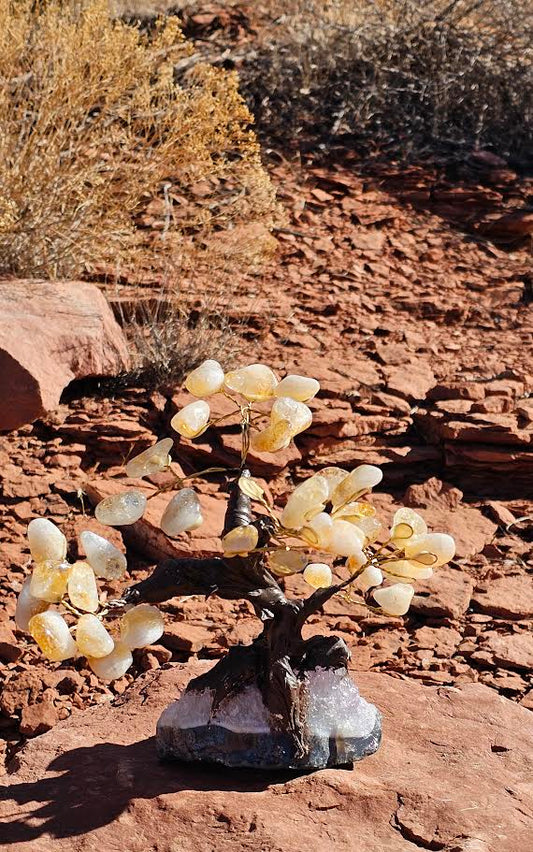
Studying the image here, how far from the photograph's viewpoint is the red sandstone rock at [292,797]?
7.23 feet

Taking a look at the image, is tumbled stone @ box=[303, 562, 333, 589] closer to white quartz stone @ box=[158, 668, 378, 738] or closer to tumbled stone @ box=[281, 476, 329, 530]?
tumbled stone @ box=[281, 476, 329, 530]

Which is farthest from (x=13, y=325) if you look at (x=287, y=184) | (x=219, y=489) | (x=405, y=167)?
(x=405, y=167)

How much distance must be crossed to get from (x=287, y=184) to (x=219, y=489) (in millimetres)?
3161

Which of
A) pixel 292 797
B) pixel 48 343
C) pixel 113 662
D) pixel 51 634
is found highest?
pixel 51 634

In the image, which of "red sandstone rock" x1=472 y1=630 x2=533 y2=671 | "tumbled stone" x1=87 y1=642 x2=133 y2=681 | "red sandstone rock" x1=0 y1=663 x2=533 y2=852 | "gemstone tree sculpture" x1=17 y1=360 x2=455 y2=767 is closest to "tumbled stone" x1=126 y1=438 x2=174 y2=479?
"gemstone tree sculpture" x1=17 y1=360 x2=455 y2=767

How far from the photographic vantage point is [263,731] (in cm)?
238

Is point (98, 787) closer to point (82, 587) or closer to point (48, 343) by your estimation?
point (82, 587)

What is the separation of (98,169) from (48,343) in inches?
63.5

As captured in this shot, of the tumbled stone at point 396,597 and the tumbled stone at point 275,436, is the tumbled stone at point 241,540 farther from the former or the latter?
the tumbled stone at point 396,597

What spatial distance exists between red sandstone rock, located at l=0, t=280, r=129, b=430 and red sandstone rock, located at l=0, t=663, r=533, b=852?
1921 mm

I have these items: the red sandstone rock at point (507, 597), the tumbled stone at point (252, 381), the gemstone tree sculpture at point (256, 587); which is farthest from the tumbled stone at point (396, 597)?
the red sandstone rock at point (507, 597)

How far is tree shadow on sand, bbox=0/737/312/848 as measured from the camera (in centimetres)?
227

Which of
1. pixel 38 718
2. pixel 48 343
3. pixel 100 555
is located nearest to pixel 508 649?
pixel 38 718

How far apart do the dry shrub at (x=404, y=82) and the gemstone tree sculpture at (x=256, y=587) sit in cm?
564
